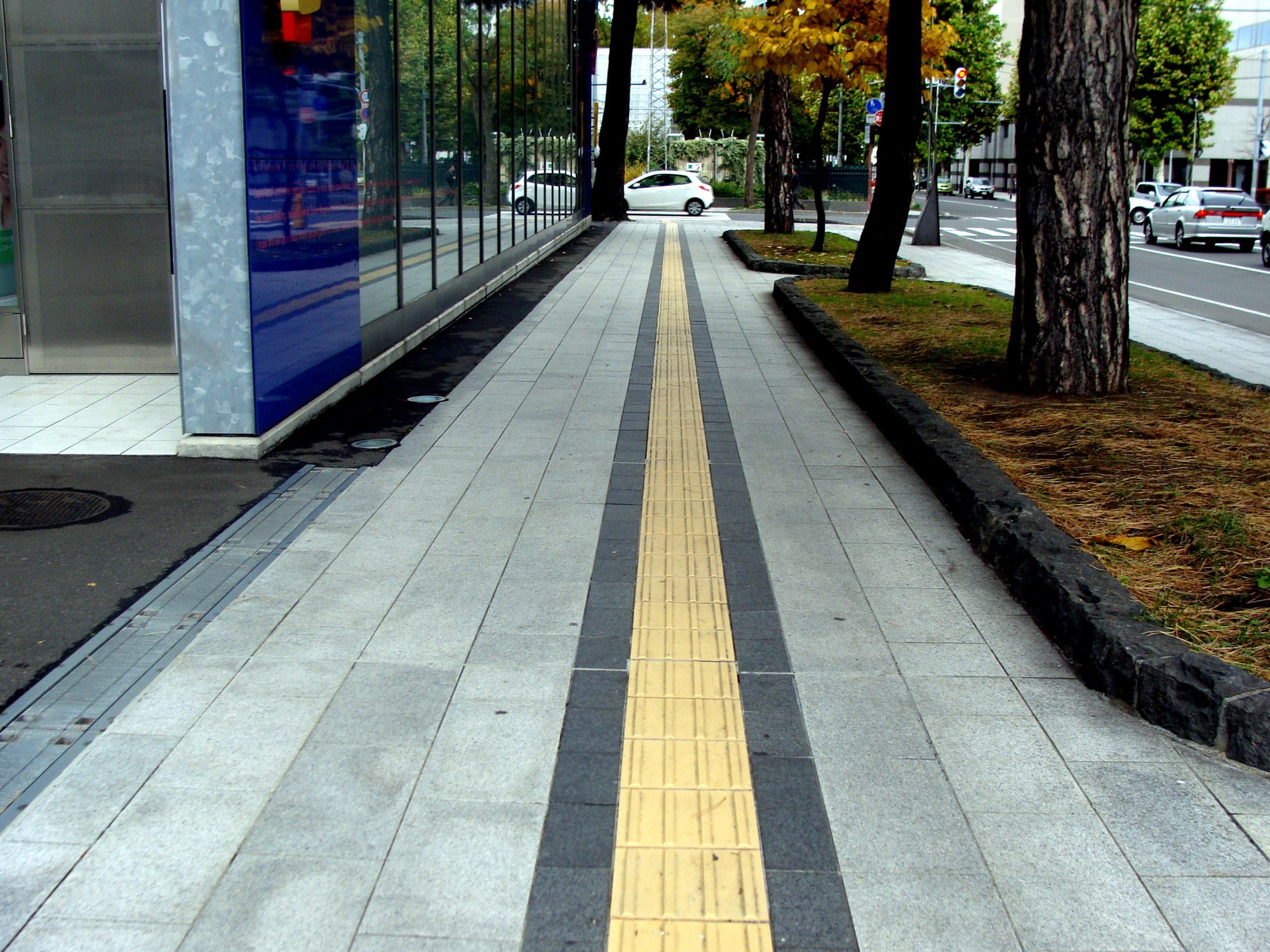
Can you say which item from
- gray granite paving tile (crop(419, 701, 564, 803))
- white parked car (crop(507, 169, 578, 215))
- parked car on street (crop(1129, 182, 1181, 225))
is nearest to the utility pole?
parked car on street (crop(1129, 182, 1181, 225))

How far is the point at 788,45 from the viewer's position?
2067cm

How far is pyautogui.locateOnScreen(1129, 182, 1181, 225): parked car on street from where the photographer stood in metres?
41.6

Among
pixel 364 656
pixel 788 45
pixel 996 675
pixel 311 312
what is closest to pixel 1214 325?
pixel 788 45

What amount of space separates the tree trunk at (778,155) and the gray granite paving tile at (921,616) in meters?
21.3

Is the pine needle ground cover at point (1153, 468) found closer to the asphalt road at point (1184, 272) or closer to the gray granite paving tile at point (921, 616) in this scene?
the gray granite paving tile at point (921, 616)

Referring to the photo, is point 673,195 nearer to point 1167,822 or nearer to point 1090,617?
point 1090,617

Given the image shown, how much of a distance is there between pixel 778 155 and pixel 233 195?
21532mm

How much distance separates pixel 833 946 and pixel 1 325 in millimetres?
8681

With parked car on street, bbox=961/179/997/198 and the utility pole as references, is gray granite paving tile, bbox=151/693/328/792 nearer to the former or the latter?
the utility pole

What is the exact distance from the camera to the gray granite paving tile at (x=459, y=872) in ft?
9.56

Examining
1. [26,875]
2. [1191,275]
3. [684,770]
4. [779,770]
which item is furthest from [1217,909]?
[1191,275]

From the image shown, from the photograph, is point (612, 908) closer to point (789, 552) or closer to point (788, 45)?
point (789, 552)

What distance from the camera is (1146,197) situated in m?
44.9

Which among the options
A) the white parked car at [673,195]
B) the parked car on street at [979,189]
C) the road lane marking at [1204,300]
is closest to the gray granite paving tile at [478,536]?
the road lane marking at [1204,300]
